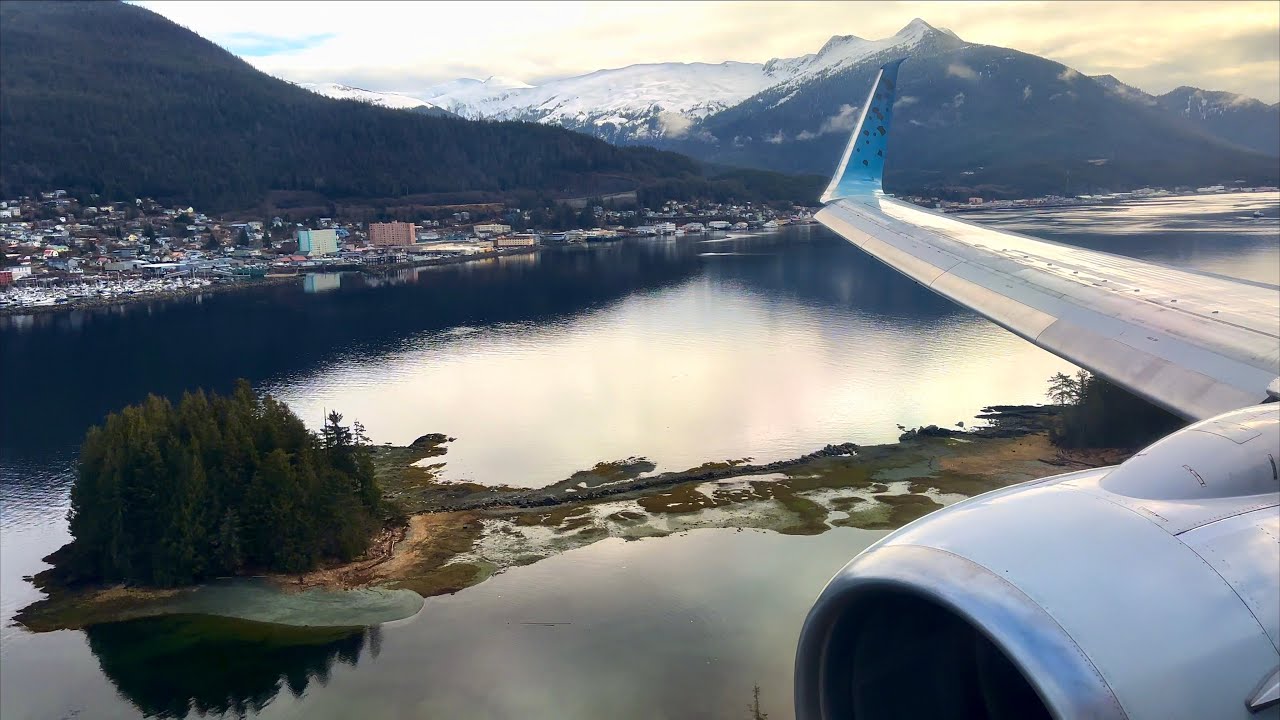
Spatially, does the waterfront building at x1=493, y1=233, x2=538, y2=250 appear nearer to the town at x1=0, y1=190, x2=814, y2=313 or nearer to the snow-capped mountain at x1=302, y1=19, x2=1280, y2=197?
the town at x1=0, y1=190, x2=814, y2=313

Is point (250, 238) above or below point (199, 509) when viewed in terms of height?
above

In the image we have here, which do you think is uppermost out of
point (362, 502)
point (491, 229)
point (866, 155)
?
point (866, 155)

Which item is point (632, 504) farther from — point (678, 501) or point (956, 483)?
point (956, 483)

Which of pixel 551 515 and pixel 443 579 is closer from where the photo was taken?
pixel 443 579

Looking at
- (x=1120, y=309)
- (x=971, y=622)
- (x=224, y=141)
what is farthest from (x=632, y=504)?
(x=224, y=141)

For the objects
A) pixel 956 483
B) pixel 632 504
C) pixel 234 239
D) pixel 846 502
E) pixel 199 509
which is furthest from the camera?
pixel 234 239

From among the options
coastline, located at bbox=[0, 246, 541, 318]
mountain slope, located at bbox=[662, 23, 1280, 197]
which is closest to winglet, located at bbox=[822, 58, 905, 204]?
coastline, located at bbox=[0, 246, 541, 318]
